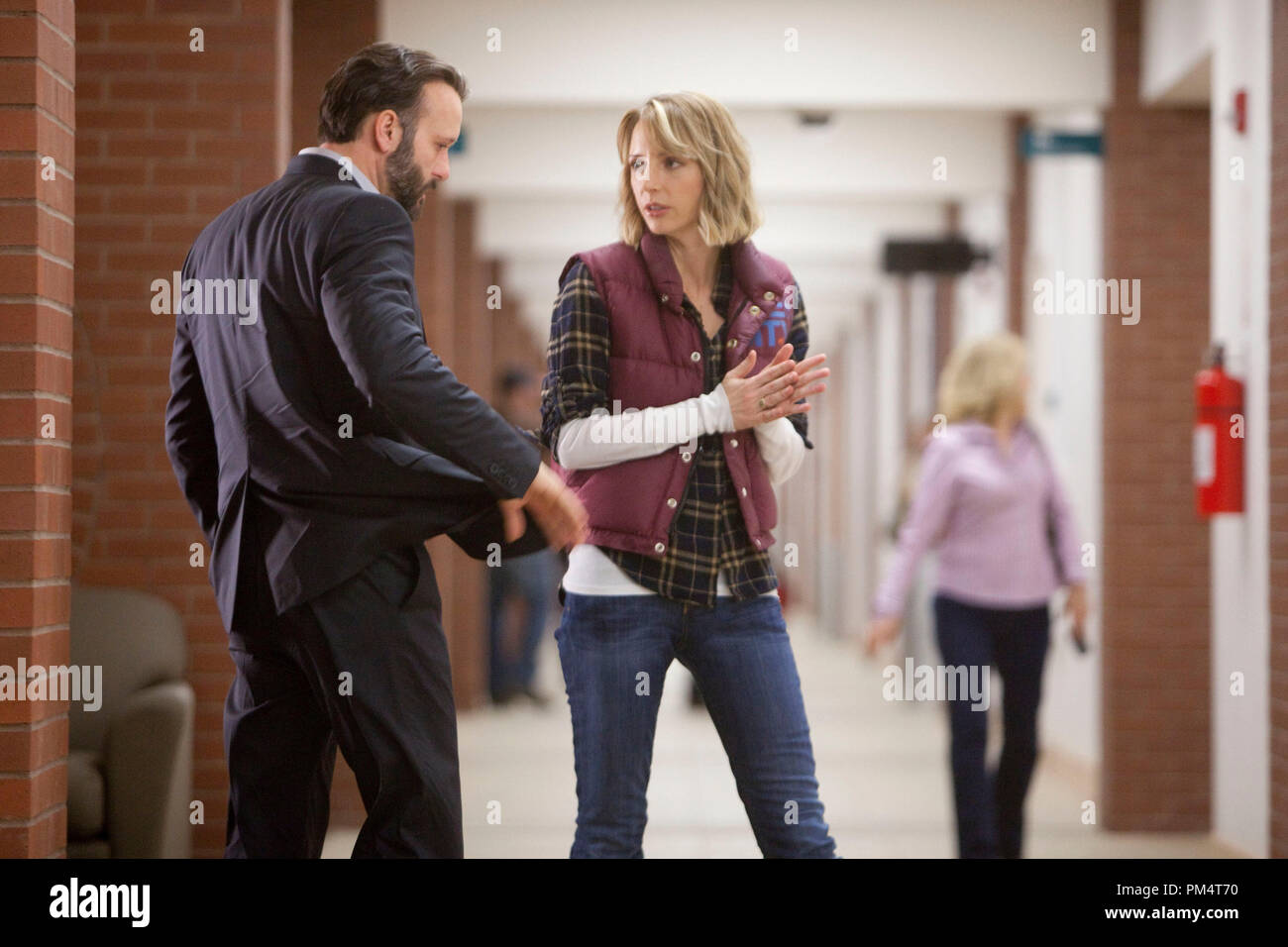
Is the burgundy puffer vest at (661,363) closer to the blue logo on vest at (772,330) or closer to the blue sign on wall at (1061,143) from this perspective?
the blue logo on vest at (772,330)

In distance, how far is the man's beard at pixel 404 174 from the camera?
218cm

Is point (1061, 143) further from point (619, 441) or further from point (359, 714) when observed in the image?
point (359, 714)

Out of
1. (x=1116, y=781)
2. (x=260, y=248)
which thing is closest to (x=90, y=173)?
(x=260, y=248)

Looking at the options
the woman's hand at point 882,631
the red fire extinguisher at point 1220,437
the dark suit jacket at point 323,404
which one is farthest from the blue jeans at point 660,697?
the red fire extinguisher at point 1220,437

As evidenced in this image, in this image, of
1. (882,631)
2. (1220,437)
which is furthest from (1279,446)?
(882,631)

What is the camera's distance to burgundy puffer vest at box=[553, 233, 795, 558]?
214 cm

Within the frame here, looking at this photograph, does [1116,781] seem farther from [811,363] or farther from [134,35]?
[134,35]

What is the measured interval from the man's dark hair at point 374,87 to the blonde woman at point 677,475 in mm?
327

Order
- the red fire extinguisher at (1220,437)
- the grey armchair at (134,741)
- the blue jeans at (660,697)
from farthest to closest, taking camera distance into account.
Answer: the red fire extinguisher at (1220,437) → the grey armchair at (134,741) → the blue jeans at (660,697)

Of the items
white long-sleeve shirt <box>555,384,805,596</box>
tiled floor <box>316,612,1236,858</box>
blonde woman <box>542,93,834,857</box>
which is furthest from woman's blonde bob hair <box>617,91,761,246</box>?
tiled floor <box>316,612,1236,858</box>

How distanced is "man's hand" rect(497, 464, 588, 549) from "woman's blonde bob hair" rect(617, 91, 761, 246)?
1.54ft

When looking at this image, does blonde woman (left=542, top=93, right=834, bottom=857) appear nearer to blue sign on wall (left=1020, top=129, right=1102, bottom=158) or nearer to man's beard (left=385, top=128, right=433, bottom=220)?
man's beard (left=385, top=128, right=433, bottom=220)

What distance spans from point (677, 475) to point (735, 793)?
3516 millimetres
